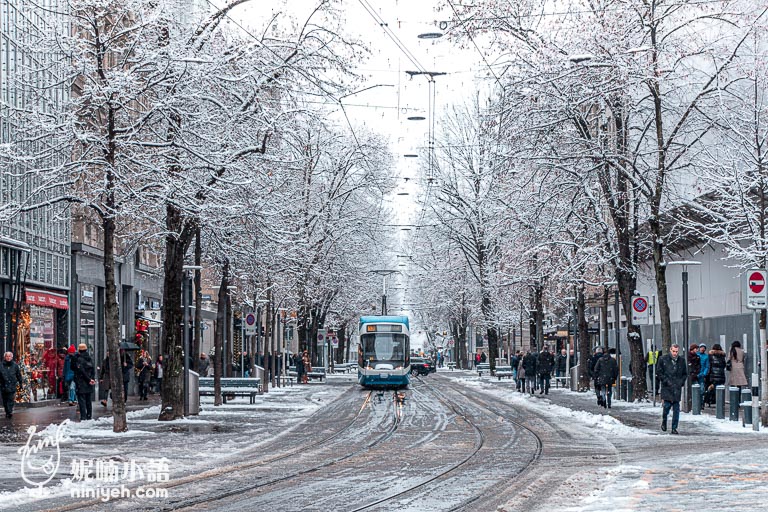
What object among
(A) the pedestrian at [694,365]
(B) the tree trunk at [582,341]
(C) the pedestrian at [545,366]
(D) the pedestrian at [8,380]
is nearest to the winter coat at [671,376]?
(A) the pedestrian at [694,365]

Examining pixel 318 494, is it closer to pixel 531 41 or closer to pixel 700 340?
pixel 531 41

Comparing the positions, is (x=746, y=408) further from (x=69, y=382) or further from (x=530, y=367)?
(x=530, y=367)

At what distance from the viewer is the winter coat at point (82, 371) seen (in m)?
27.1

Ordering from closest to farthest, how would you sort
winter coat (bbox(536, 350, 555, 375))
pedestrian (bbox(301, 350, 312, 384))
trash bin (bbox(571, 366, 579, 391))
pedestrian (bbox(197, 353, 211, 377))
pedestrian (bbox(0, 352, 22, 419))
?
pedestrian (bbox(0, 352, 22, 419)), pedestrian (bbox(197, 353, 211, 377)), winter coat (bbox(536, 350, 555, 375)), trash bin (bbox(571, 366, 579, 391)), pedestrian (bbox(301, 350, 312, 384))

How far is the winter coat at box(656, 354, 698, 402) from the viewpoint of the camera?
24438 mm

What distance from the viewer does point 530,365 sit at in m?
46.3

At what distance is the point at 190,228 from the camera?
2775 centimetres

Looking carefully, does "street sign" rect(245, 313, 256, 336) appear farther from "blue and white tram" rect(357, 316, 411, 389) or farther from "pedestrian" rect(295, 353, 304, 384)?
"pedestrian" rect(295, 353, 304, 384)

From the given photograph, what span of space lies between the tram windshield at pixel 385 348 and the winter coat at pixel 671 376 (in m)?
29.4

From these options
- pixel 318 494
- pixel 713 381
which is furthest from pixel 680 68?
pixel 318 494

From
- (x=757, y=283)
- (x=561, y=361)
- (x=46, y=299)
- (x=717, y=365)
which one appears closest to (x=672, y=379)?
(x=757, y=283)

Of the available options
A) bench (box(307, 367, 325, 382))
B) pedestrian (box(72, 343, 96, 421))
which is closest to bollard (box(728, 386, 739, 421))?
pedestrian (box(72, 343, 96, 421))

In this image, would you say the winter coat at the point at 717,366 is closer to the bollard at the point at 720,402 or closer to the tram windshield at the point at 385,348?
the bollard at the point at 720,402

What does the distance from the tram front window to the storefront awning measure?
16679mm
